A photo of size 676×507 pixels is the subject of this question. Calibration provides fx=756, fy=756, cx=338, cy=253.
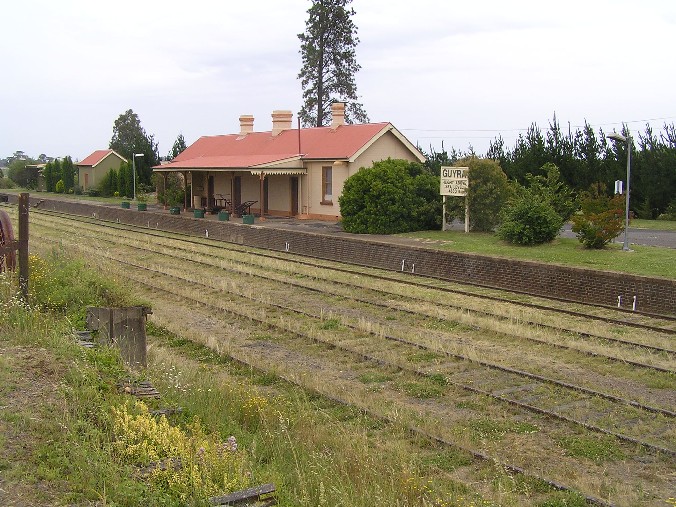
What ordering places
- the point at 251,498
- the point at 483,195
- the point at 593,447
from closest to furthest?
the point at 251,498 < the point at 593,447 < the point at 483,195

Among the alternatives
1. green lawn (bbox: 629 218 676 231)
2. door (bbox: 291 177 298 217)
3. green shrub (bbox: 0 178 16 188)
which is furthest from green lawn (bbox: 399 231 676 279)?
green shrub (bbox: 0 178 16 188)

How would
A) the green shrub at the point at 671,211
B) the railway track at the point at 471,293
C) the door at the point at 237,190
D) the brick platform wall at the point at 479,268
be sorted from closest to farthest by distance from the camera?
the railway track at the point at 471,293 → the brick platform wall at the point at 479,268 → the green shrub at the point at 671,211 → the door at the point at 237,190

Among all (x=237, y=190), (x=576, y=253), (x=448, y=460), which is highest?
(x=237, y=190)

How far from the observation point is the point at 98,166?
6794cm

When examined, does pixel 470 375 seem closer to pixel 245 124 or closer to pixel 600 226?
pixel 600 226

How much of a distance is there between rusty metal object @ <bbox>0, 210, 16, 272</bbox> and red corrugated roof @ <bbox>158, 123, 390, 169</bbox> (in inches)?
854

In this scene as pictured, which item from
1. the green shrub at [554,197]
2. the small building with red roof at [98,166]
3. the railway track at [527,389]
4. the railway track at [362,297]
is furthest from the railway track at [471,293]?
the small building with red roof at [98,166]

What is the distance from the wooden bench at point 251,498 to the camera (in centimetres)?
519

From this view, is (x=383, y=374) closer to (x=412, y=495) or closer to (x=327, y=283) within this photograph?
(x=412, y=495)

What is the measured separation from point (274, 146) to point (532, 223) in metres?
21.7

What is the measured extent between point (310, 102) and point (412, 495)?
58.1 m

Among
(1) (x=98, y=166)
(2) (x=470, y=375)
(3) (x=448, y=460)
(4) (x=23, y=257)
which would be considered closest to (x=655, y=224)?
(2) (x=470, y=375)

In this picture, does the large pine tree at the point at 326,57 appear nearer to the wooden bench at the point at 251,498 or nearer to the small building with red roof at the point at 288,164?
the small building with red roof at the point at 288,164

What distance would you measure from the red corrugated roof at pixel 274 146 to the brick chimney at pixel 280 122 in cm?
48
